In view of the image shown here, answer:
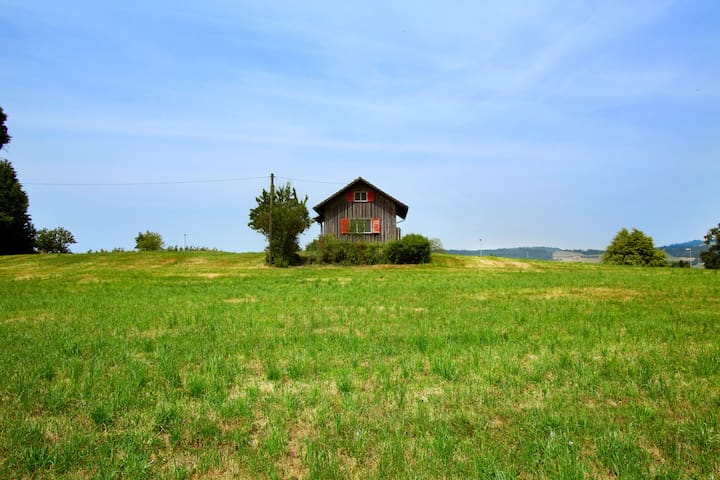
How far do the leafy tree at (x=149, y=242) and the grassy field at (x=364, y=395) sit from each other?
64680mm

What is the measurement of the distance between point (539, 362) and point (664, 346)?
299 centimetres

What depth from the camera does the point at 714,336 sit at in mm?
8531

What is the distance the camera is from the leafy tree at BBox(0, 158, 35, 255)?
55.8m

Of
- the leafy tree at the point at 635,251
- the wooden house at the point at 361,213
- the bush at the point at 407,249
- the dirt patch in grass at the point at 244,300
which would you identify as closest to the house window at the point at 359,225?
the wooden house at the point at 361,213

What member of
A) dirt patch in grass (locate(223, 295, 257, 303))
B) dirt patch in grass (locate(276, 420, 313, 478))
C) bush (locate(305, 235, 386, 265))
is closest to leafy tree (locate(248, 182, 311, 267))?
bush (locate(305, 235, 386, 265))

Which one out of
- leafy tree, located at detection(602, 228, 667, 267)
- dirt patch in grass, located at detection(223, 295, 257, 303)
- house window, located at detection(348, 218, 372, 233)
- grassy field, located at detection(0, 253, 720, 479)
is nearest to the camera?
grassy field, located at detection(0, 253, 720, 479)

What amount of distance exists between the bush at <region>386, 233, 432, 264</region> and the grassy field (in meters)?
28.7

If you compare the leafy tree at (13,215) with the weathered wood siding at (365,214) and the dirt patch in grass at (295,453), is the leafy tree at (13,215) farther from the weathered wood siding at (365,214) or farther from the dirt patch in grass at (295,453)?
the dirt patch in grass at (295,453)

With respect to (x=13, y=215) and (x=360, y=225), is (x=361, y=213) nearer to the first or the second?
(x=360, y=225)

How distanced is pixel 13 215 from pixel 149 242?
18.0m

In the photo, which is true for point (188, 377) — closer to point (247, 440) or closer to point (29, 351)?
point (247, 440)

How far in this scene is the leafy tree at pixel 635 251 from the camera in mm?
50875

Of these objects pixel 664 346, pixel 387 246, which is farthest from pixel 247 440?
pixel 387 246

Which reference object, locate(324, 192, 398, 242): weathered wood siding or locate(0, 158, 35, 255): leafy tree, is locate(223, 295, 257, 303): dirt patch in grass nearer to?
locate(324, 192, 398, 242): weathered wood siding
